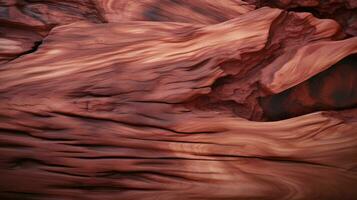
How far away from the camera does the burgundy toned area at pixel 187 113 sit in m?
1.29

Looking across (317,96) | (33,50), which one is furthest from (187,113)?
(33,50)

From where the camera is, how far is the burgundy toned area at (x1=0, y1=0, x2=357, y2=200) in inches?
51.0

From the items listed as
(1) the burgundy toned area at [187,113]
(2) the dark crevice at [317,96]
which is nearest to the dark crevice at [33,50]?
(1) the burgundy toned area at [187,113]

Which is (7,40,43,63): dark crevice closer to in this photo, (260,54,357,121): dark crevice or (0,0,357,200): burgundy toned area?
(0,0,357,200): burgundy toned area

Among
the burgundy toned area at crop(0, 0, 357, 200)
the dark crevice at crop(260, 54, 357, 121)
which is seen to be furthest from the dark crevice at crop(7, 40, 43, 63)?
the dark crevice at crop(260, 54, 357, 121)

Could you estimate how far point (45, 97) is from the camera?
1306mm

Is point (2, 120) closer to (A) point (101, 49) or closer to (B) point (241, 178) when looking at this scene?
(A) point (101, 49)

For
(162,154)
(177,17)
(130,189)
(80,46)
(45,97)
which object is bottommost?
(130,189)

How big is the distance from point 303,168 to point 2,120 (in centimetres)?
103

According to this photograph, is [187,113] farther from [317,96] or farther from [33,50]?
[33,50]

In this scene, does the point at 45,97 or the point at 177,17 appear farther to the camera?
the point at 177,17

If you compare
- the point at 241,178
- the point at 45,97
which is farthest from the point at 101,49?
the point at 241,178

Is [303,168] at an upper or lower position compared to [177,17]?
lower

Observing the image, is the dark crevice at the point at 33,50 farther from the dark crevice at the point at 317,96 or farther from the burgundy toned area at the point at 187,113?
the dark crevice at the point at 317,96
